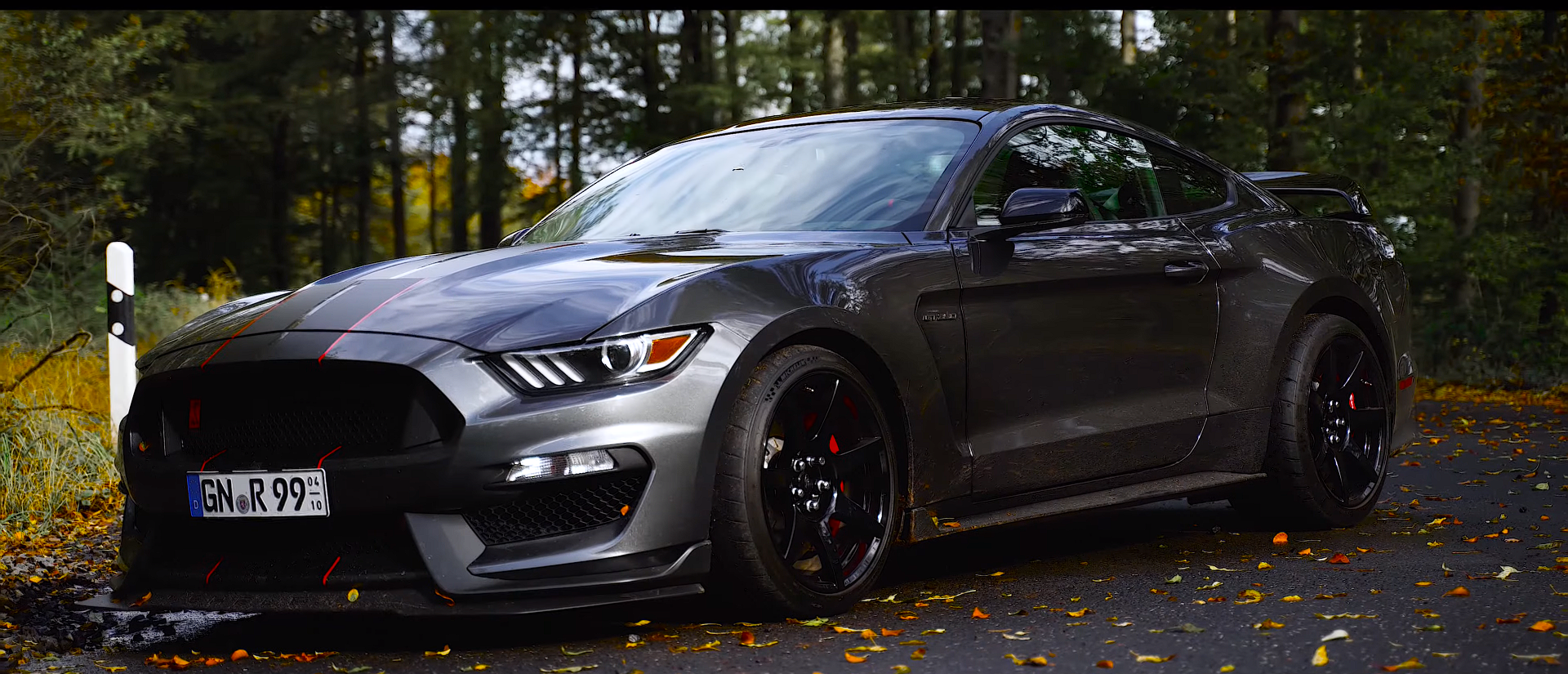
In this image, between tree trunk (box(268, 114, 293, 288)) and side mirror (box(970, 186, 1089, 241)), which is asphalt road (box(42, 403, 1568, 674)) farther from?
tree trunk (box(268, 114, 293, 288))

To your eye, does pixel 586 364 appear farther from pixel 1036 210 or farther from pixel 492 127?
pixel 492 127

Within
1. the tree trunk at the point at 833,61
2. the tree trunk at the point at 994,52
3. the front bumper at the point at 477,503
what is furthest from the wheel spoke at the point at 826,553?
the tree trunk at the point at 833,61

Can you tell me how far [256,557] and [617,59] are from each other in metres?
32.3

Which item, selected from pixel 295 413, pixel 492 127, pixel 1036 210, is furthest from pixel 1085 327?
pixel 492 127

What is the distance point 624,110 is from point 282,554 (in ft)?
104

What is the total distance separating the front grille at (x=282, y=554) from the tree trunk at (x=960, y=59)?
31.7 m

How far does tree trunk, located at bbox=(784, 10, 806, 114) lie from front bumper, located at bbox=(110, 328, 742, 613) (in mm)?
31124

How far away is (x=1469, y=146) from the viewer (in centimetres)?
2112

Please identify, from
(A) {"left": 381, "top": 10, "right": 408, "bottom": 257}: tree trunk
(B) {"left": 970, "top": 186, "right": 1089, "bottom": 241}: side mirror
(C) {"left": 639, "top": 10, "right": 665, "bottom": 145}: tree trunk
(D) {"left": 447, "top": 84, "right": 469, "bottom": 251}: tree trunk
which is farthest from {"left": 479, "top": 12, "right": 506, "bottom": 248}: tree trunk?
(B) {"left": 970, "top": 186, "right": 1089, "bottom": 241}: side mirror

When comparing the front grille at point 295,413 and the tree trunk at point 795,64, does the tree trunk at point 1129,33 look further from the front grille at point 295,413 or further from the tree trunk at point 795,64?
the front grille at point 295,413

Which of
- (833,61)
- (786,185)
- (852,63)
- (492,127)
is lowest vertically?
(786,185)

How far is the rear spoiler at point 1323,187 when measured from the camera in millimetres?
6602

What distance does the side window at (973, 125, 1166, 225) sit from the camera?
5.22m

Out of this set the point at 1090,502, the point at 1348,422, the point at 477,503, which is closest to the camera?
the point at 477,503
